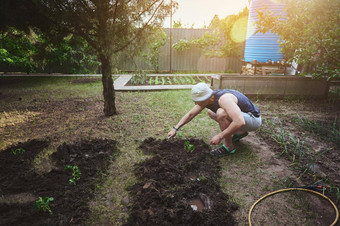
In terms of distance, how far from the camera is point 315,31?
4.30 metres

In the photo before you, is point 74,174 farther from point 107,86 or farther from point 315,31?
point 315,31

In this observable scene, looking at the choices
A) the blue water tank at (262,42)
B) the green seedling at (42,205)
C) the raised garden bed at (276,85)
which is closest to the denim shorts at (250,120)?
the green seedling at (42,205)

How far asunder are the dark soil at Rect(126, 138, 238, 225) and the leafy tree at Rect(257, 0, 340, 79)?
346cm

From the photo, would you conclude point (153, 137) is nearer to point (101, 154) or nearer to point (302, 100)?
point (101, 154)

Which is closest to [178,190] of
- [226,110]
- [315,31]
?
[226,110]

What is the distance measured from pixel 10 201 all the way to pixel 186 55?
10.9m

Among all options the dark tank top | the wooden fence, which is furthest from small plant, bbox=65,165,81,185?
the wooden fence

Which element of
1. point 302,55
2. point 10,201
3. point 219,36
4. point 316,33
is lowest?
point 10,201

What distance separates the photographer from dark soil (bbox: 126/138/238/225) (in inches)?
69.5

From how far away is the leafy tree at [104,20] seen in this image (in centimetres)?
313

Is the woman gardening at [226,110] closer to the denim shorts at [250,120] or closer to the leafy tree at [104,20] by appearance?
the denim shorts at [250,120]

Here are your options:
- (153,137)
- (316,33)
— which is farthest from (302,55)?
(153,137)

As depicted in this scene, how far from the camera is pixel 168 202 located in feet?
6.36

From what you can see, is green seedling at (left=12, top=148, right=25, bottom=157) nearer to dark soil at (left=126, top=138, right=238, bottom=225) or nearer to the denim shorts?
dark soil at (left=126, top=138, right=238, bottom=225)
